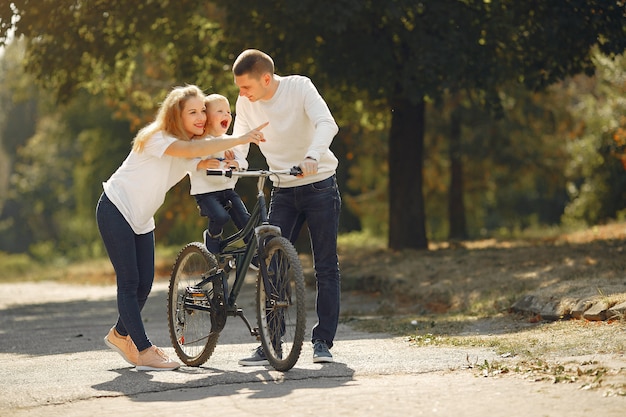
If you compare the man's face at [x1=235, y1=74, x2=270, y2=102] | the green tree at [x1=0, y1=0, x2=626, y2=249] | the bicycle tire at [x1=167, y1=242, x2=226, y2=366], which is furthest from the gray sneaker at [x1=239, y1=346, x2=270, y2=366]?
the green tree at [x1=0, y1=0, x2=626, y2=249]

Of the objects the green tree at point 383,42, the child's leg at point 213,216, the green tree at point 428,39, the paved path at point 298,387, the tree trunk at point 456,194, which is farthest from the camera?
the tree trunk at point 456,194

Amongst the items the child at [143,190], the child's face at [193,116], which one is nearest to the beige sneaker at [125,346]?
the child at [143,190]

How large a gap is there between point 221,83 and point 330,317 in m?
14.2

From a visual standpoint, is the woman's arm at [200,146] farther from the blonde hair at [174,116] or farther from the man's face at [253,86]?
the man's face at [253,86]

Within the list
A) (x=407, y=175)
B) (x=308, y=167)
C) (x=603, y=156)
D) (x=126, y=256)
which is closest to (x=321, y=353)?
(x=308, y=167)

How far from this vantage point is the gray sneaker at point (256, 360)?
7.29 meters

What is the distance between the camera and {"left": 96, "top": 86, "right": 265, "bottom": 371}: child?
7.13 metres

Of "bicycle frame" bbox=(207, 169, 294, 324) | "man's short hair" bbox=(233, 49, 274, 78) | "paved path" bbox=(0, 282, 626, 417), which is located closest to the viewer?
"paved path" bbox=(0, 282, 626, 417)

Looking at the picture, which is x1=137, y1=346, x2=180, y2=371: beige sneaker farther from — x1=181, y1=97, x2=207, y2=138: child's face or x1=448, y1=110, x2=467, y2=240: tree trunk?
x1=448, y1=110, x2=467, y2=240: tree trunk

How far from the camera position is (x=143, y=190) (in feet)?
23.5

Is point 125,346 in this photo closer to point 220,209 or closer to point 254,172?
point 220,209

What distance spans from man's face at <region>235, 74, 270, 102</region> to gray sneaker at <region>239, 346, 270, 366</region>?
68.0 inches

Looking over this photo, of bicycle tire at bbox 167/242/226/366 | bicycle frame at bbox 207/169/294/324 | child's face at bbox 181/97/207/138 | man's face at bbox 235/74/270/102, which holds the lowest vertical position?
bicycle tire at bbox 167/242/226/366

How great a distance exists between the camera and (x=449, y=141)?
28.4 m
